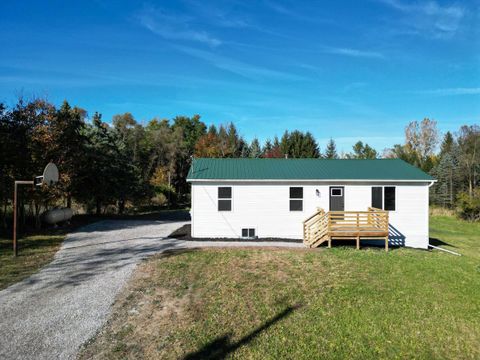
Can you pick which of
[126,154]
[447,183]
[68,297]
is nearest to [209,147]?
[126,154]

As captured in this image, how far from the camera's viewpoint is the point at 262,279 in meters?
8.85

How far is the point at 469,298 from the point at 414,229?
7.21 metres

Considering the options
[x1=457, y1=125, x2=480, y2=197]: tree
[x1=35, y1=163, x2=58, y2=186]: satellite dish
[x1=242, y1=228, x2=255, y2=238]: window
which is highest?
[x1=457, y1=125, x2=480, y2=197]: tree

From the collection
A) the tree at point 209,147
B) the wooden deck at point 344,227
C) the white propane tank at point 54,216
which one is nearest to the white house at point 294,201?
the wooden deck at point 344,227

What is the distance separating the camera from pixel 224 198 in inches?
582

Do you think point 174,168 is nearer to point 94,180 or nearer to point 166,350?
point 94,180

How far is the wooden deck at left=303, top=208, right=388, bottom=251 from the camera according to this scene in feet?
41.8

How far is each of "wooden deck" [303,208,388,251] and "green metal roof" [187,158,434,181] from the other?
196 cm


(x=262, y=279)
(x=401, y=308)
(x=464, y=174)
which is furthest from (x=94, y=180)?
(x=464, y=174)

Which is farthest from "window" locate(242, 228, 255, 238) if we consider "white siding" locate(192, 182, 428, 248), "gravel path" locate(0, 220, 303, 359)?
"gravel path" locate(0, 220, 303, 359)

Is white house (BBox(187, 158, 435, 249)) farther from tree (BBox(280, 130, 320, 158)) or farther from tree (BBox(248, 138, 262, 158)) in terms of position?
tree (BBox(248, 138, 262, 158))

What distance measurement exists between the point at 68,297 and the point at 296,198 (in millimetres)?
10202

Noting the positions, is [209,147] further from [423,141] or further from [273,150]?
[423,141]

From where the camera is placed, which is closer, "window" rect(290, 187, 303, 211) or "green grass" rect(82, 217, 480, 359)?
"green grass" rect(82, 217, 480, 359)
